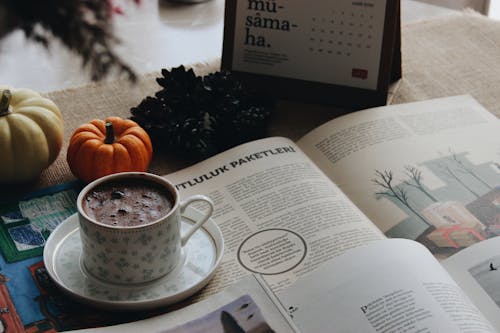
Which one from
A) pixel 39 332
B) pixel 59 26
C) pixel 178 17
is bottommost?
pixel 39 332

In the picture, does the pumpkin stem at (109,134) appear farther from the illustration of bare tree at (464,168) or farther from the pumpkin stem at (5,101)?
the illustration of bare tree at (464,168)

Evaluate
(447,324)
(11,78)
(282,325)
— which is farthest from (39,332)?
(11,78)

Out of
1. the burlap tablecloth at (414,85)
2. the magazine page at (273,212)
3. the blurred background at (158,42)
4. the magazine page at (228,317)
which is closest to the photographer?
the magazine page at (228,317)

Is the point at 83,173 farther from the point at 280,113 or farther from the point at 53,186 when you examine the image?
the point at 280,113

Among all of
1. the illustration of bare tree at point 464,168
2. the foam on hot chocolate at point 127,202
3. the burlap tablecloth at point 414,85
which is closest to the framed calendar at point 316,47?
the burlap tablecloth at point 414,85

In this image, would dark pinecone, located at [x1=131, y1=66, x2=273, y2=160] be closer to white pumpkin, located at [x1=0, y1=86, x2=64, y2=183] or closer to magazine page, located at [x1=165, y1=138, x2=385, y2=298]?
magazine page, located at [x1=165, y1=138, x2=385, y2=298]

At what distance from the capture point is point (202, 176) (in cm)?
88

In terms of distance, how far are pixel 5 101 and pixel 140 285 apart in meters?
0.30

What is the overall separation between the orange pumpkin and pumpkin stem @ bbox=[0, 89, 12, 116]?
0.28ft

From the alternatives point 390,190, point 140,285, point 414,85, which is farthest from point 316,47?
point 140,285

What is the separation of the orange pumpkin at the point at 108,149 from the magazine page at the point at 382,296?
0.88 feet

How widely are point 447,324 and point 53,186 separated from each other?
1.63 ft

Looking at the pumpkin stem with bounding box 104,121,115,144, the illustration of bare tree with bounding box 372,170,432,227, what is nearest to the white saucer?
the pumpkin stem with bounding box 104,121,115,144

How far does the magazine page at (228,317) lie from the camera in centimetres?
64
